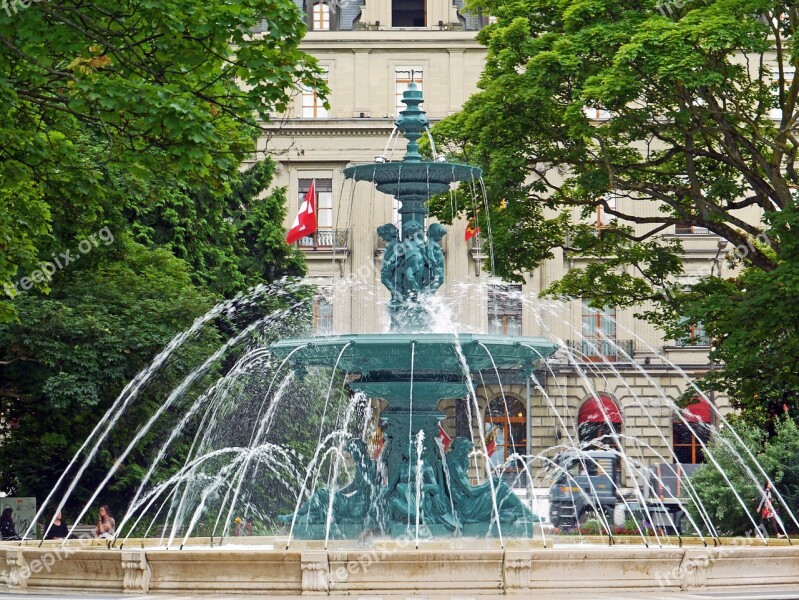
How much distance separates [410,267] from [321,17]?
42.8 m

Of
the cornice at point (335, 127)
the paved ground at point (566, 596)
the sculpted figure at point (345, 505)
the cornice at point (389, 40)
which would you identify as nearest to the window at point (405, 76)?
the cornice at point (389, 40)

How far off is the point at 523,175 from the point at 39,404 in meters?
11.2

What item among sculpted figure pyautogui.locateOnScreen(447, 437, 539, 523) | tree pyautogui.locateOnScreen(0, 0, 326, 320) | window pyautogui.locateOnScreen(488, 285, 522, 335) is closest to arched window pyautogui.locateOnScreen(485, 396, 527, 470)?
window pyautogui.locateOnScreen(488, 285, 522, 335)

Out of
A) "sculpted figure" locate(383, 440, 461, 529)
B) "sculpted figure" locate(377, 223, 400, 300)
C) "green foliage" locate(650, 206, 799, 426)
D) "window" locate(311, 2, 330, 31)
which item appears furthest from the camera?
"window" locate(311, 2, 330, 31)

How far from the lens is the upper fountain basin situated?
21094mm

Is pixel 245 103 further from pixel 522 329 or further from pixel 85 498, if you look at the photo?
pixel 522 329

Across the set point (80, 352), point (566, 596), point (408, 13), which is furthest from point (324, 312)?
point (566, 596)

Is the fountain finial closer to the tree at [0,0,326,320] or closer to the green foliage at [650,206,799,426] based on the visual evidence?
the tree at [0,0,326,320]

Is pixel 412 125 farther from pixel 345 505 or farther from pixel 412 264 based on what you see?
pixel 345 505

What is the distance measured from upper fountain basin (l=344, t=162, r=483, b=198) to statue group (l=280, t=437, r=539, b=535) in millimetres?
3382

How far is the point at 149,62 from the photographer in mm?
18672

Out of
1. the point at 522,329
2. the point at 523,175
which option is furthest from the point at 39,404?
the point at 522,329

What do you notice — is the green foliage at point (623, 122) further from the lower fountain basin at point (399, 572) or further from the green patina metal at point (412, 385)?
the lower fountain basin at point (399, 572)

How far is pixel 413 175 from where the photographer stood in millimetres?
21359
